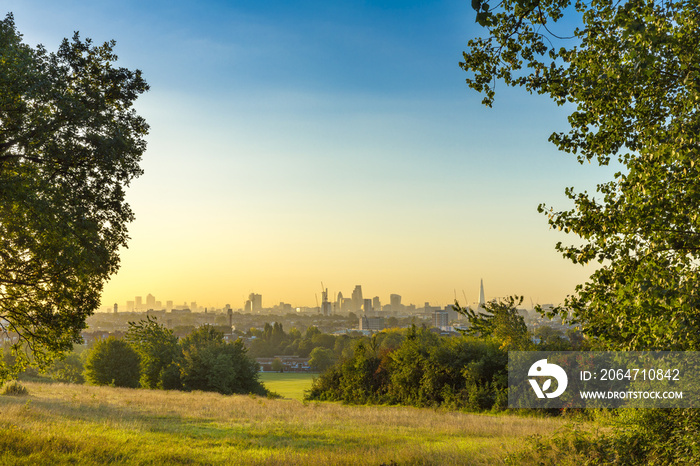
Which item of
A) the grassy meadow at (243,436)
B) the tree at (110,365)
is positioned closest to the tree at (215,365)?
the tree at (110,365)

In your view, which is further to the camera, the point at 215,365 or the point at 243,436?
the point at 215,365

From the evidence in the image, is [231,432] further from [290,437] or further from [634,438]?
[634,438]

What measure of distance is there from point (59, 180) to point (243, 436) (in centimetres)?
1081

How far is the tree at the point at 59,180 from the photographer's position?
38.1 ft

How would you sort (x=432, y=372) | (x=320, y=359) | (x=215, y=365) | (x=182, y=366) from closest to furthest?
(x=432, y=372)
(x=215, y=365)
(x=182, y=366)
(x=320, y=359)

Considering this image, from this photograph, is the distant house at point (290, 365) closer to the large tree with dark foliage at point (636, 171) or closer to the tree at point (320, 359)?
the tree at point (320, 359)

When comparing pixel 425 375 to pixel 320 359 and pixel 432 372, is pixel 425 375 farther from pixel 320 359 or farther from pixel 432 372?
pixel 320 359

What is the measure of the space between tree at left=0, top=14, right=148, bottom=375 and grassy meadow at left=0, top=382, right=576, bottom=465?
304 cm

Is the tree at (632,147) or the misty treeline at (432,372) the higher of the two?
the tree at (632,147)

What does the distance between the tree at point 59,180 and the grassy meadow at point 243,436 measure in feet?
9.98

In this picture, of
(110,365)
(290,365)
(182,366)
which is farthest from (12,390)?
(290,365)

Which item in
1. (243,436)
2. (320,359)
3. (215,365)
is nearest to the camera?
(243,436)

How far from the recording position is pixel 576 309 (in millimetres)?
8867

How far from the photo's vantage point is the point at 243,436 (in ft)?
60.0
